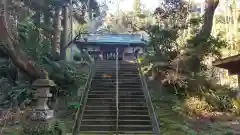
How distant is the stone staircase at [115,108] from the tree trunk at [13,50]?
2754 mm

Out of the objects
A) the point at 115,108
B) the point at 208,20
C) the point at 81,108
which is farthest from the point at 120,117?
the point at 208,20

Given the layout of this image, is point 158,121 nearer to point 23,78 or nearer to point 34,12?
point 23,78

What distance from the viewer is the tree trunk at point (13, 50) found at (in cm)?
A: 1067

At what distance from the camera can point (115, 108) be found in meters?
14.1

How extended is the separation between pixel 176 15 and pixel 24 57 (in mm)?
8649

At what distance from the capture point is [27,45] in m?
15.0

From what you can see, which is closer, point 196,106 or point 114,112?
point 114,112

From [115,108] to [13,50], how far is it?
5107 mm

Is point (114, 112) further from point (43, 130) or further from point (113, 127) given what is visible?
point (43, 130)

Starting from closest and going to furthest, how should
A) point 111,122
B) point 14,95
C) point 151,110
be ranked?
point 111,122
point 151,110
point 14,95

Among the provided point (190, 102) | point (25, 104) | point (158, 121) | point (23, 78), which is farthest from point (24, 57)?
point (190, 102)

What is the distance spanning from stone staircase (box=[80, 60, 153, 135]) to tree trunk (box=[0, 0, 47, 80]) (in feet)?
9.04

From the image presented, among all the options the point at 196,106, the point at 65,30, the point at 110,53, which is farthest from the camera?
the point at 110,53

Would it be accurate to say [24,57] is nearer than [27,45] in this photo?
Yes
